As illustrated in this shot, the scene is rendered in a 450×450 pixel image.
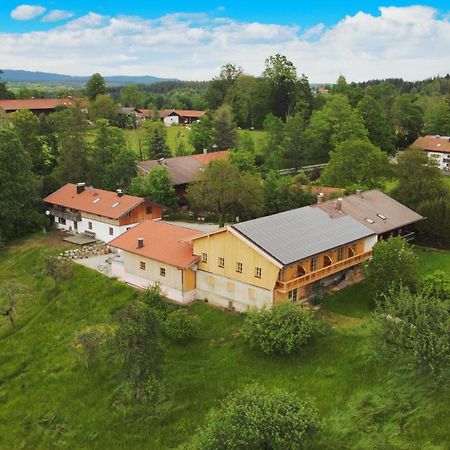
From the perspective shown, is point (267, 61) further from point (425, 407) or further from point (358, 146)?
point (425, 407)

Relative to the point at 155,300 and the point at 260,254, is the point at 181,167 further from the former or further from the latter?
the point at 260,254

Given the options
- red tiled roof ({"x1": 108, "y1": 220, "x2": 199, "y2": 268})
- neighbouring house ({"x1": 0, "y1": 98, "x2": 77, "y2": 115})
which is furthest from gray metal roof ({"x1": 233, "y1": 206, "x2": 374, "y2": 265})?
neighbouring house ({"x1": 0, "y1": 98, "x2": 77, "y2": 115})

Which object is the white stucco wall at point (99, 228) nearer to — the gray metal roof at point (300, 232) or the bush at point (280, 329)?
the gray metal roof at point (300, 232)

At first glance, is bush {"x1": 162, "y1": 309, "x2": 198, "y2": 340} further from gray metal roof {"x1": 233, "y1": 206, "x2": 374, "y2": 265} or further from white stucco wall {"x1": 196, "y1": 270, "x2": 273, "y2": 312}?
gray metal roof {"x1": 233, "y1": 206, "x2": 374, "y2": 265}

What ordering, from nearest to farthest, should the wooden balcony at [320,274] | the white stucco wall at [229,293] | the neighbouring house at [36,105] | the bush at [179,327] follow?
the bush at [179,327] → the wooden balcony at [320,274] → the white stucco wall at [229,293] → the neighbouring house at [36,105]

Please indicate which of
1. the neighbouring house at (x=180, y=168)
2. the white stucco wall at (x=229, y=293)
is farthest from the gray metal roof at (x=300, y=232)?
the neighbouring house at (x=180, y=168)

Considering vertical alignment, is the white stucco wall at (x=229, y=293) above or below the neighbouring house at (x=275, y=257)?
below
